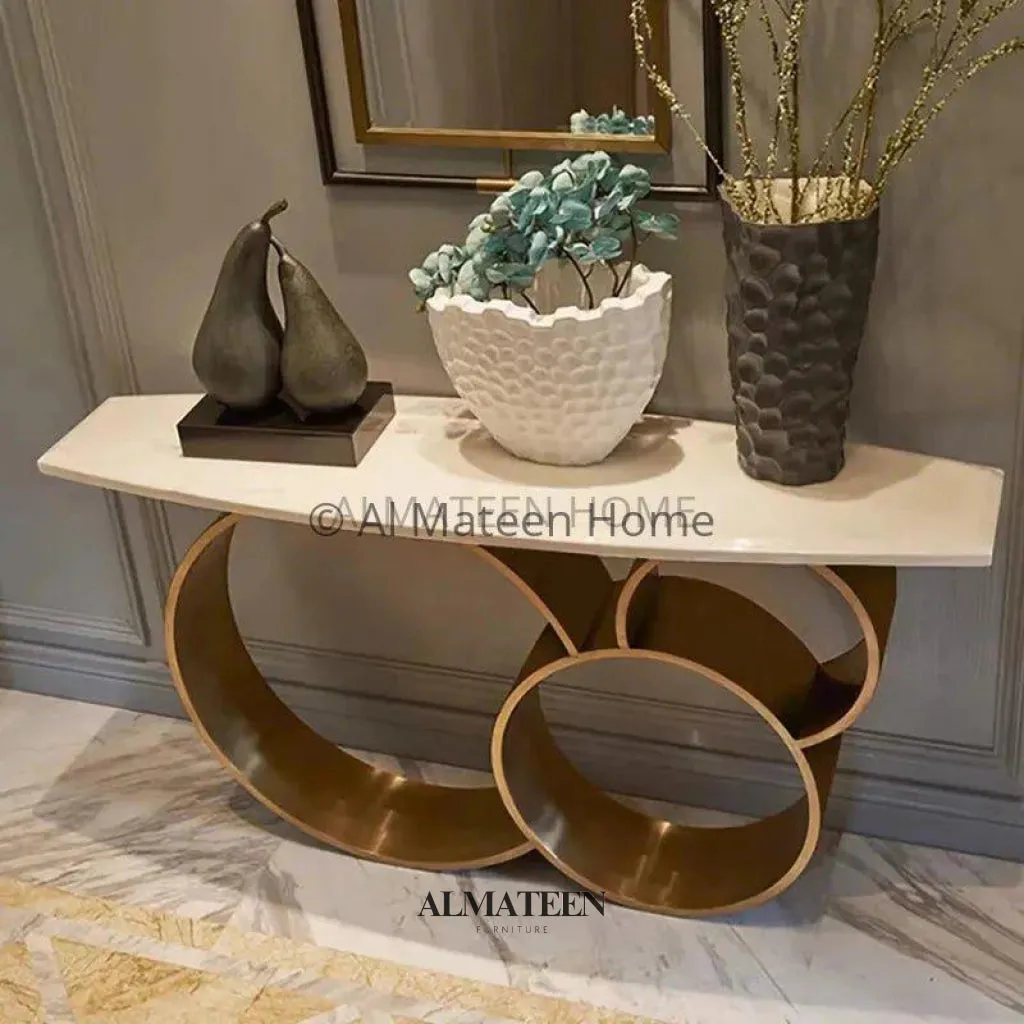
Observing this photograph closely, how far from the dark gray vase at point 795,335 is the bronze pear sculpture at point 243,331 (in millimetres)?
497

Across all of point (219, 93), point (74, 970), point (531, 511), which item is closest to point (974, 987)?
point (531, 511)

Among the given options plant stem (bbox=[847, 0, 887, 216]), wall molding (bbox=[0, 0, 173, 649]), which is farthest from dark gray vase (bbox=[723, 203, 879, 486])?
wall molding (bbox=[0, 0, 173, 649])

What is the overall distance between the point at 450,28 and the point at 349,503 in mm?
497

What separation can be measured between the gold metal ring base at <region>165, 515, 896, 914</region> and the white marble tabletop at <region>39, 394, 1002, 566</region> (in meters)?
0.08

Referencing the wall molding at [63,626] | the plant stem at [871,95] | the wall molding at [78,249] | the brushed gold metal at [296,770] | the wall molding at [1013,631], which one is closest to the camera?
the plant stem at [871,95]

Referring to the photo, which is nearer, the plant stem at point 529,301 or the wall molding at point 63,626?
the plant stem at point 529,301

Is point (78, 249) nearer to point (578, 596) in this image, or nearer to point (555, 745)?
point (578, 596)

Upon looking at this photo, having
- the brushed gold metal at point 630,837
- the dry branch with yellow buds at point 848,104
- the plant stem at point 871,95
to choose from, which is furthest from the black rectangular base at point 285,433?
the plant stem at point 871,95

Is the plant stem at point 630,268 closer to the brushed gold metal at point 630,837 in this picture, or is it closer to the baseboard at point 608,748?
the brushed gold metal at point 630,837

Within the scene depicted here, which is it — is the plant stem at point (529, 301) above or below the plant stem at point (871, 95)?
below

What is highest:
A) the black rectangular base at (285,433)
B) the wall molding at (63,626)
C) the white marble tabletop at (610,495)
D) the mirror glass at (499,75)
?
the mirror glass at (499,75)

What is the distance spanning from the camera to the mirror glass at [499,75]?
137cm

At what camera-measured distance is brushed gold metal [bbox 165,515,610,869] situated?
5.73ft

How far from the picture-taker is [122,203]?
1.67m
